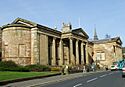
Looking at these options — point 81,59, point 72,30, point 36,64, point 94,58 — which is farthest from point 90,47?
point 36,64

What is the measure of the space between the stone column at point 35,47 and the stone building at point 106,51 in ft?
147

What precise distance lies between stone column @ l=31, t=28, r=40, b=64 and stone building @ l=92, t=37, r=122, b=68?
147 ft

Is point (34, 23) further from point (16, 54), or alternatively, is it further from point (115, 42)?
point (115, 42)

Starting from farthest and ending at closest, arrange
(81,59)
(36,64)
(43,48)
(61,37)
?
(81,59) < (61,37) < (43,48) < (36,64)

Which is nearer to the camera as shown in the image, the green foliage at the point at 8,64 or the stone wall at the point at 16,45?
the green foliage at the point at 8,64

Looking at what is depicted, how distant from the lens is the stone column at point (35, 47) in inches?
2258

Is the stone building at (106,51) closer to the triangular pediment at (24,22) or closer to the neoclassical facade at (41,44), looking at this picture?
the neoclassical facade at (41,44)

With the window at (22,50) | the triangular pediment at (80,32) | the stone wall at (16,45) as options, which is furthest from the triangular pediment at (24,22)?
the triangular pediment at (80,32)

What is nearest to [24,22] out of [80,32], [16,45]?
[16,45]

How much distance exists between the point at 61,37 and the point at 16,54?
16.4 meters

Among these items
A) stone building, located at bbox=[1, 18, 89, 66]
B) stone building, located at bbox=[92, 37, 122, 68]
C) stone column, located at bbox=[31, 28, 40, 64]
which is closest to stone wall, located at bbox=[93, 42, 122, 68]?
stone building, located at bbox=[92, 37, 122, 68]

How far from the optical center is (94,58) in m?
101

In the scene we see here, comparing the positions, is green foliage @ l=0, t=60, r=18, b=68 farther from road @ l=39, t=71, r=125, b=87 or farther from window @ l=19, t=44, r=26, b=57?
road @ l=39, t=71, r=125, b=87

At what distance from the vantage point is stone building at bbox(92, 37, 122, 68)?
328 feet
